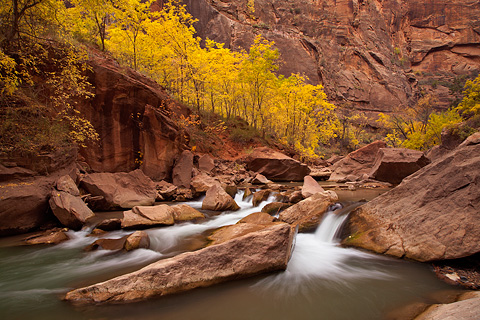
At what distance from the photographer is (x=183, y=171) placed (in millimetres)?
Answer: 13188

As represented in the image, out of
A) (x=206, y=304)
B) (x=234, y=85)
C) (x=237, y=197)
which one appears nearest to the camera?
(x=206, y=304)

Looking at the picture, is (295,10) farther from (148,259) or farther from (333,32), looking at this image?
(148,259)

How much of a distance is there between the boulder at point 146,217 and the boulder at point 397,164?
13.4 meters

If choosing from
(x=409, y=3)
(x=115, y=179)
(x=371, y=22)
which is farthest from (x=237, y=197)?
(x=409, y=3)

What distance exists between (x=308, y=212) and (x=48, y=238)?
296 inches

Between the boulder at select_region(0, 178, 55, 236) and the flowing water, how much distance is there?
1223 millimetres

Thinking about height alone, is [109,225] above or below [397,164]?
below

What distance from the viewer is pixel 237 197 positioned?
12.0 m

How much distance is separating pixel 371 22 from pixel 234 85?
197 feet

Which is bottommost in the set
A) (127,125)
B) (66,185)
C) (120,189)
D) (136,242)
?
(136,242)

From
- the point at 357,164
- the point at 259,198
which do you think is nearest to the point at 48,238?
the point at 259,198

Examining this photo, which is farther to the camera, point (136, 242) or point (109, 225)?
point (109, 225)

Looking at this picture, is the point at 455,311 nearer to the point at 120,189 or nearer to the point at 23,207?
the point at 23,207

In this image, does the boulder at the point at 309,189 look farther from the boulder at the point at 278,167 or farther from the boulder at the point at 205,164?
the boulder at the point at 278,167
